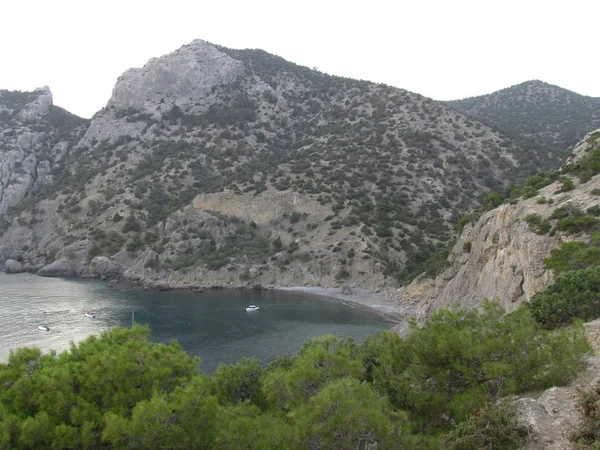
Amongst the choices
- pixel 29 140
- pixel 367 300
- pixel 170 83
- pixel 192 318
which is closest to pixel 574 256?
pixel 367 300

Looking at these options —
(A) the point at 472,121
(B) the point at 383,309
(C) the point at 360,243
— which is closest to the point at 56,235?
(C) the point at 360,243

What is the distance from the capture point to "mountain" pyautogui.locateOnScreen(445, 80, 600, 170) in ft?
271

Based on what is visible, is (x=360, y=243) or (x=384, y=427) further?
(x=360, y=243)

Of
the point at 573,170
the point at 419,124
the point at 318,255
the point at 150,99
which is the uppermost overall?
the point at 150,99

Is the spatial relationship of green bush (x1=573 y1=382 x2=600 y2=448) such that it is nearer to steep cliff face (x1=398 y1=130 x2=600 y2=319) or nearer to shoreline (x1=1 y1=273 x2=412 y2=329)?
steep cliff face (x1=398 y1=130 x2=600 y2=319)

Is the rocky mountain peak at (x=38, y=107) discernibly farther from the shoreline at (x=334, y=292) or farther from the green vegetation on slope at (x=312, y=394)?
the green vegetation on slope at (x=312, y=394)

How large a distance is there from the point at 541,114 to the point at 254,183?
65.6 m

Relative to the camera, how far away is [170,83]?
4240 inches

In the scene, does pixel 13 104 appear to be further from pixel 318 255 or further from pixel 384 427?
pixel 384 427

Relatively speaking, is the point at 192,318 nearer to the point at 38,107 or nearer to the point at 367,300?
the point at 367,300

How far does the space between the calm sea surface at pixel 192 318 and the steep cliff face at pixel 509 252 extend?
9.70 metres

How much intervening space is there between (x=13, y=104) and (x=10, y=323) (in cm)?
9036

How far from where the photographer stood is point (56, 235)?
83000mm

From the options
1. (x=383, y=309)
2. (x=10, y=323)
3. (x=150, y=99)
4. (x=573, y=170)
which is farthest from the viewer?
(x=150, y=99)
